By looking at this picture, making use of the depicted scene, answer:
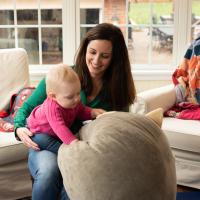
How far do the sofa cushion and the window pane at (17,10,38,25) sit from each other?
1642 millimetres

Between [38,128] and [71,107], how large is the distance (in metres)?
0.19

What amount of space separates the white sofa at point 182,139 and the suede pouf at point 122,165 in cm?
103

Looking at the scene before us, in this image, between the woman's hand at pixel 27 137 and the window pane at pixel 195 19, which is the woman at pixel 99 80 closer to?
the woman's hand at pixel 27 137

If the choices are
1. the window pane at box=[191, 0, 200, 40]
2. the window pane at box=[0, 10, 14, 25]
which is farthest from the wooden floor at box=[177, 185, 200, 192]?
the window pane at box=[0, 10, 14, 25]

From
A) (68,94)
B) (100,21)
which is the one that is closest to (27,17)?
(100,21)

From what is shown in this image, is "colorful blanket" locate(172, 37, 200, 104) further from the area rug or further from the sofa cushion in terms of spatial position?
the area rug

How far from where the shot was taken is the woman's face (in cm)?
185

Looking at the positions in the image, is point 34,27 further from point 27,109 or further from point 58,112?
point 58,112

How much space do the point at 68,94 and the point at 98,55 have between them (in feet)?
1.03

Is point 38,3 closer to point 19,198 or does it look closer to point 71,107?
point 19,198

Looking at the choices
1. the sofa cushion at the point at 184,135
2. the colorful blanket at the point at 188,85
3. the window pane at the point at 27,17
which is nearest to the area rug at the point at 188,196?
the sofa cushion at the point at 184,135

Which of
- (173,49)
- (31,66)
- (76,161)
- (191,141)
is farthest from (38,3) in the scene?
(76,161)

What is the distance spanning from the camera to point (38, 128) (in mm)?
1755

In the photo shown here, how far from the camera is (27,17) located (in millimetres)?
3527
